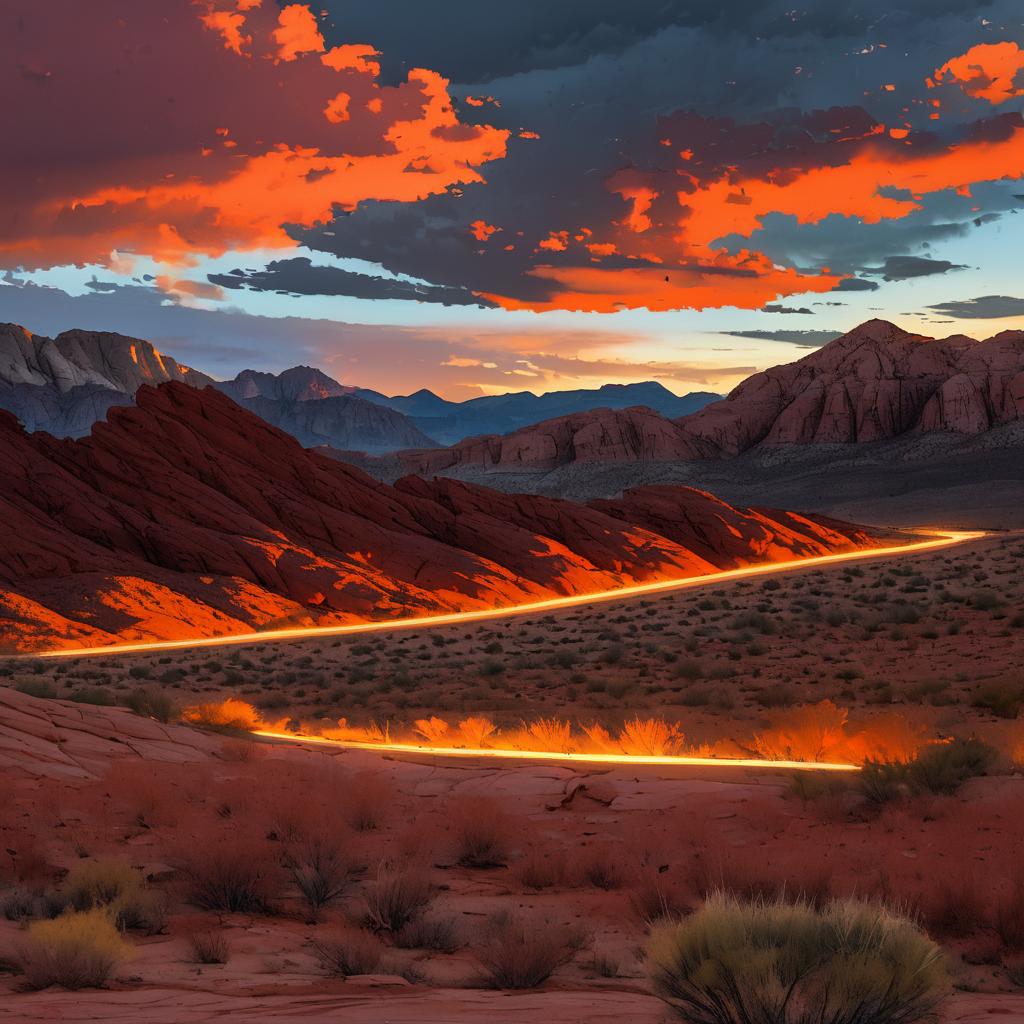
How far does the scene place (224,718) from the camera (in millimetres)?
18328

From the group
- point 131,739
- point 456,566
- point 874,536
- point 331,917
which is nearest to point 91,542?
point 456,566

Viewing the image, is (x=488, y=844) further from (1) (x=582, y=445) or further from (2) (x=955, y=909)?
(1) (x=582, y=445)

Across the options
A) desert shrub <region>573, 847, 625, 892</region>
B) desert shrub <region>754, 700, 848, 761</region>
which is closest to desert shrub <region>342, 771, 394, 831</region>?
desert shrub <region>573, 847, 625, 892</region>

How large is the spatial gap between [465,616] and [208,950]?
1474 inches

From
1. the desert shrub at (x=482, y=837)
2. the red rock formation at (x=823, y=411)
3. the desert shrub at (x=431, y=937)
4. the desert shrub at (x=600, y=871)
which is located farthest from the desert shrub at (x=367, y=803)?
the red rock formation at (x=823, y=411)

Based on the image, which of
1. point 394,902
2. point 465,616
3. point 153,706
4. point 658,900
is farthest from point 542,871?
point 465,616

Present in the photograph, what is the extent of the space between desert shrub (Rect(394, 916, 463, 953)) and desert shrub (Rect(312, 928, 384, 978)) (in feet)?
1.76

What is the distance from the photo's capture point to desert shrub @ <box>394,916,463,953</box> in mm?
7438

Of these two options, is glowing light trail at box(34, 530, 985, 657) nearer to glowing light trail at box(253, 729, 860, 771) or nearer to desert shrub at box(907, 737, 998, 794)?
glowing light trail at box(253, 729, 860, 771)

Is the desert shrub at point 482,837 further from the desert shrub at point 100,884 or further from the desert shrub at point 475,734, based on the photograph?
the desert shrub at point 475,734

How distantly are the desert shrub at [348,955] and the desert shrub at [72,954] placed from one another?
1269 millimetres

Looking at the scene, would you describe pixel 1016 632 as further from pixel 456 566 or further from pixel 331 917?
pixel 456 566

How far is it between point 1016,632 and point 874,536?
5687 cm

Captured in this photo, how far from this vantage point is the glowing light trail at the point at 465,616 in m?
37.3
